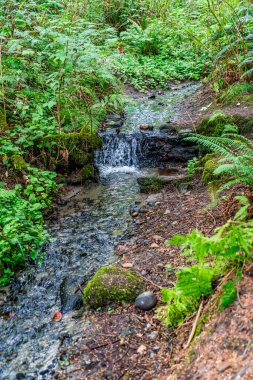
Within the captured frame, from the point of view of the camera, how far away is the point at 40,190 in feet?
16.2

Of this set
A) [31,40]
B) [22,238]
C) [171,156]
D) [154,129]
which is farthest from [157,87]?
[22,238]

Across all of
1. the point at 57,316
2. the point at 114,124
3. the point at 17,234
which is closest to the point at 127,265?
the point at 57,316

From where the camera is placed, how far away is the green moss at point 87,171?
20.0 feet

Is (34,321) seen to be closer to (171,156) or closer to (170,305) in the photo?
(170,305)

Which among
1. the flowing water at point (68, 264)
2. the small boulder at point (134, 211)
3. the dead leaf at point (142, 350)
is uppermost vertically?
the dead leaf at point (142, 350)

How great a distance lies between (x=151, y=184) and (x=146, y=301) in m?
3.11

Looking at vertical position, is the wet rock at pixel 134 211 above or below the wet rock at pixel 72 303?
above

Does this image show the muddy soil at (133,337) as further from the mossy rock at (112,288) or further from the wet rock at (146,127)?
the wet rock at (146,127)

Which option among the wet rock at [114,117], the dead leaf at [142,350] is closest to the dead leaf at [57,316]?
the dead leaf at [142,350]

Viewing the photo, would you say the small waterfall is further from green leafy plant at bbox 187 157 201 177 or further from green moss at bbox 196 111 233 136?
green leafy plant at bbox 187 157 201 177

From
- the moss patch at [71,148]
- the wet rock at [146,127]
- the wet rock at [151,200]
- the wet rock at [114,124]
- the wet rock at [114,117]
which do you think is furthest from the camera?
the wet rock at [114,117]

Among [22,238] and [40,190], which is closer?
[22,238]

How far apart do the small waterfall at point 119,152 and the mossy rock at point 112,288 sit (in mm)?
4116

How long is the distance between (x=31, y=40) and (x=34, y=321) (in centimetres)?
457
